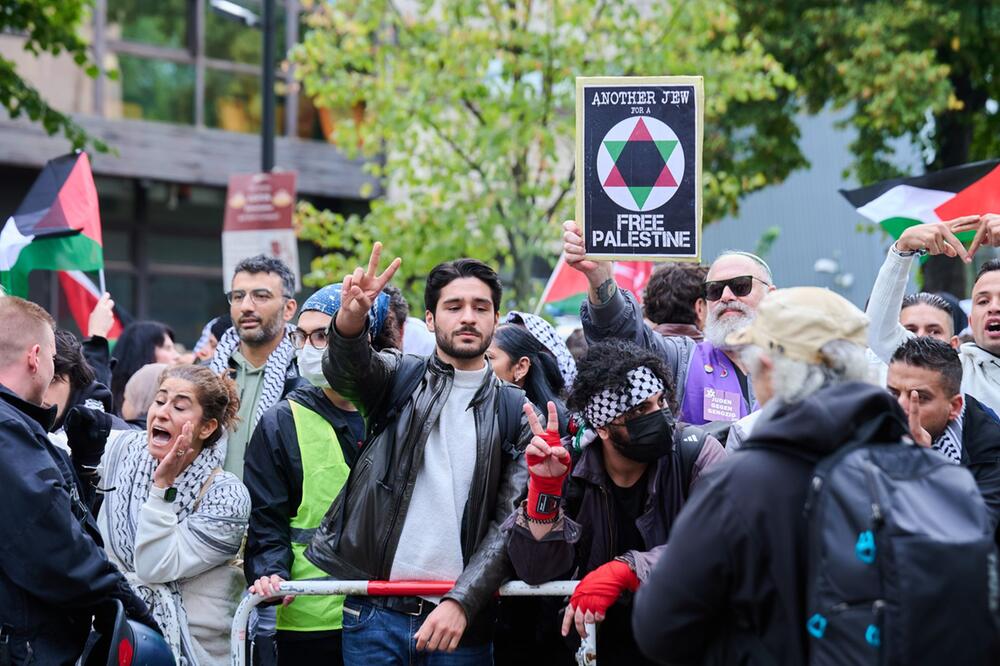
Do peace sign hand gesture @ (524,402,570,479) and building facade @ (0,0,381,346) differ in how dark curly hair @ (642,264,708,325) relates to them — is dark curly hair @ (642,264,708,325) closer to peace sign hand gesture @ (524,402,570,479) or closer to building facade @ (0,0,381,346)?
peace sign hand gesture @ (524,402,570,479)

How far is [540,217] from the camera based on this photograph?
12898 mm

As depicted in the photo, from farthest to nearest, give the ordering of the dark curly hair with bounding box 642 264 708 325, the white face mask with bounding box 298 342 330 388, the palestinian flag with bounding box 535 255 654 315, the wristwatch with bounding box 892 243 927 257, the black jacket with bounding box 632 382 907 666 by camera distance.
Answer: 1. the palestinian flag with bounding box 535 255 654 315
2. the dark curly hair with bounding box 642 264 708 325
3. the white face mask with bounding box 298 342 330 388
4. the wristwatch with bounding box 892 243 927 257
5. the black jacket with bounding box 632 382 907 666

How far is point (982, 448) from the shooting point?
455 cm

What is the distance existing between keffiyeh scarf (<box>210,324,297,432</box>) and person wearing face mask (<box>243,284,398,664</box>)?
725mm

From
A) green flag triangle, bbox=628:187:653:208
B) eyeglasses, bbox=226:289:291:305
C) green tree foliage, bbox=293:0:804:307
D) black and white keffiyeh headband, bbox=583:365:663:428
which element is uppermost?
green tree foliage, bbox=293:0:804:307

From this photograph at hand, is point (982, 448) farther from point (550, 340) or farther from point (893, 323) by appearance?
point (550, 340)

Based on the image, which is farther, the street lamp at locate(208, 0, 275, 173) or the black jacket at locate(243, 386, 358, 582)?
the street lamp at locate(208, 0, 275, 173)

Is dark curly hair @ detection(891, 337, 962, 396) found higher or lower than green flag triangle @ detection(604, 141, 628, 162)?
lower

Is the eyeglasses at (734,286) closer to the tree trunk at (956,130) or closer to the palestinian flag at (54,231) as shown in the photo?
the palestinian flag at (54,231)

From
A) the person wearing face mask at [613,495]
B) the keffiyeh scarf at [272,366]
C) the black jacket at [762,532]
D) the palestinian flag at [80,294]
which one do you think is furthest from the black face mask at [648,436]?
the palestinian flag at [80,294]

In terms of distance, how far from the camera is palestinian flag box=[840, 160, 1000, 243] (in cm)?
676

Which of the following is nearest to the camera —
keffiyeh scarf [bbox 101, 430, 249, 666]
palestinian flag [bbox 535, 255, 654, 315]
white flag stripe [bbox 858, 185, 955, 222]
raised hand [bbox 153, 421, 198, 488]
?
raised hand [bbox 153, 421, 198, 488]

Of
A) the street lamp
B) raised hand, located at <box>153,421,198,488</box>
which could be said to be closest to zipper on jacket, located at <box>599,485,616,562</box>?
raised hand, located at <box>153,421,198,488</box>

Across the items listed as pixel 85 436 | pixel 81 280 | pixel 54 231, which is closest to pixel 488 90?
pixel 81 280
